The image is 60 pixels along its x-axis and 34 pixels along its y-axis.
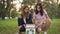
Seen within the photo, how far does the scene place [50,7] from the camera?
229 cm

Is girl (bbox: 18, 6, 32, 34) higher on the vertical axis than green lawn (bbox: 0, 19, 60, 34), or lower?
higher

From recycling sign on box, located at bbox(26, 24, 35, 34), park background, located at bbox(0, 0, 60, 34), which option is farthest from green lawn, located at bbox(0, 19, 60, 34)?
recycling sign on box, located at bbox(26, 24, 35, 34)

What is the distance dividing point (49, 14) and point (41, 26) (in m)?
0.21

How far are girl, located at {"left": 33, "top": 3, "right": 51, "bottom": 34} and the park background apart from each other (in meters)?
0.05

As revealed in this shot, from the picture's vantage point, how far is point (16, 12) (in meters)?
2.27

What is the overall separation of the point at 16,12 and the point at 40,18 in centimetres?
36

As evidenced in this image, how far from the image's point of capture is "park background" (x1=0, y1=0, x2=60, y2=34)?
226cm

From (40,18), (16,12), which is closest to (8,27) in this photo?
(16,12)

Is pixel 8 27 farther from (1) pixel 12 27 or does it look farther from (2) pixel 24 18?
(2) pixel 24 18

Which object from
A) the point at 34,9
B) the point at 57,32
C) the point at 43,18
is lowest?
the point at 57,32

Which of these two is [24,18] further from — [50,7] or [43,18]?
[50,7]

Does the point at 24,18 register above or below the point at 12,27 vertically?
above

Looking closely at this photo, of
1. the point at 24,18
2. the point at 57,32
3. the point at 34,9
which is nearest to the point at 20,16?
the point at 24,18

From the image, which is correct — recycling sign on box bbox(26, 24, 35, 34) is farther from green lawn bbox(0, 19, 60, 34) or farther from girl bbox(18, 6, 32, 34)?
green lawn bbox(0, 19, 60, 34)
